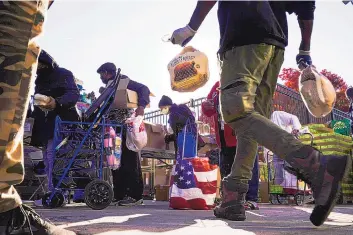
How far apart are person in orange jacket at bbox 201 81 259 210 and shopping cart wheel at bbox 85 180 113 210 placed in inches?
52.0

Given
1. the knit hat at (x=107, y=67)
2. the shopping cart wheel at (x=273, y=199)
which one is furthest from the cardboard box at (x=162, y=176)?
the knit hat at (x=107, y=67)

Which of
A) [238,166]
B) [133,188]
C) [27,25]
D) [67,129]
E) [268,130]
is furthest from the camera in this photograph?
[133,188]

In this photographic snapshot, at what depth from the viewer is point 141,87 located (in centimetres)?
561

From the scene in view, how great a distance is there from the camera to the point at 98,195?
425 cm

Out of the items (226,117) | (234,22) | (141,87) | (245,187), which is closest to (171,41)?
(234,22)

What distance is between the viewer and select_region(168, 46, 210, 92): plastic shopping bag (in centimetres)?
492

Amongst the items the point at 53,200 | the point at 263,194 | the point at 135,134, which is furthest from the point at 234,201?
the point at 263,194

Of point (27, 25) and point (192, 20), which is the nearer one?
point (27, 25)

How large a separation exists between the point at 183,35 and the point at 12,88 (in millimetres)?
1188

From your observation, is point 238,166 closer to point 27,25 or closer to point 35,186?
point 27,25

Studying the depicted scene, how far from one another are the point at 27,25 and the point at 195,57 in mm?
3670

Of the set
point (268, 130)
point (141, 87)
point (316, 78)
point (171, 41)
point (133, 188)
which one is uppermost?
point (141, 87)

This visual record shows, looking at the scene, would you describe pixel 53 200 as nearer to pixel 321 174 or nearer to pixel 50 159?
pixel 50 159

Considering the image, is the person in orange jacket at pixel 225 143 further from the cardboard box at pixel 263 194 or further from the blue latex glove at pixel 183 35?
the cardboard box at pixel 263 194
